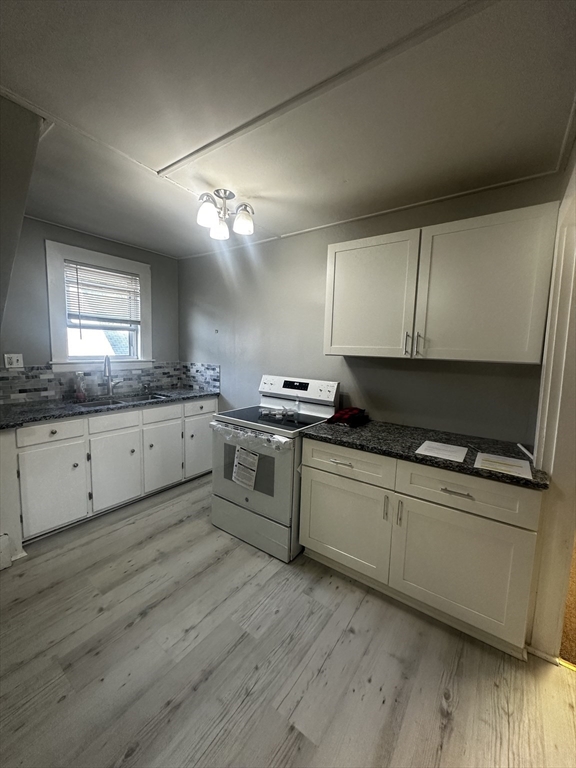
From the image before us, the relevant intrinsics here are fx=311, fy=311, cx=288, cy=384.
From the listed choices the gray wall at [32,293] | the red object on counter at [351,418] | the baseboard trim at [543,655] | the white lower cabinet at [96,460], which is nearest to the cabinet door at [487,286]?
the red object on counter at [351,418]

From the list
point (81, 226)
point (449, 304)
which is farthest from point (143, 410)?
point (449, 304)

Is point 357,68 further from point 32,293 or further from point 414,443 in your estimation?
point 32,293

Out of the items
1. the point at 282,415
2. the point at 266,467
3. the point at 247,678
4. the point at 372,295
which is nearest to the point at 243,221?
the point at 372,295

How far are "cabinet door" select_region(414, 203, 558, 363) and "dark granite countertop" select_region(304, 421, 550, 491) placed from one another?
0.50 m

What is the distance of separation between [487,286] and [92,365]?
314 cm

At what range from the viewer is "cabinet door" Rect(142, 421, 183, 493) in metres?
2.78

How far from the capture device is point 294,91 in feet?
3.85

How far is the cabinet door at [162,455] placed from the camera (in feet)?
9.12

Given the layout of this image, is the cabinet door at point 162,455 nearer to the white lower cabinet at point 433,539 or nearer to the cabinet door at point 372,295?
the white lower cabinet at point 433,539

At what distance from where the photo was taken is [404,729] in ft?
3.85

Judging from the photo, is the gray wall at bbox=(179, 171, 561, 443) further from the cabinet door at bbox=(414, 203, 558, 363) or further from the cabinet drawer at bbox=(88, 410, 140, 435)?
the cabinet drawer at bbox=(88, 410, 140, 435)

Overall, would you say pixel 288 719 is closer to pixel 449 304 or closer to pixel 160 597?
pixel 160 597

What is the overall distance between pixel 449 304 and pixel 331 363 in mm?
976

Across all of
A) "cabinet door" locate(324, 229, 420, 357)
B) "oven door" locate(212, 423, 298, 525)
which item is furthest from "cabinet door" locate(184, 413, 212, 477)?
"cabinet door" locate(324, 229, 420, 357)
